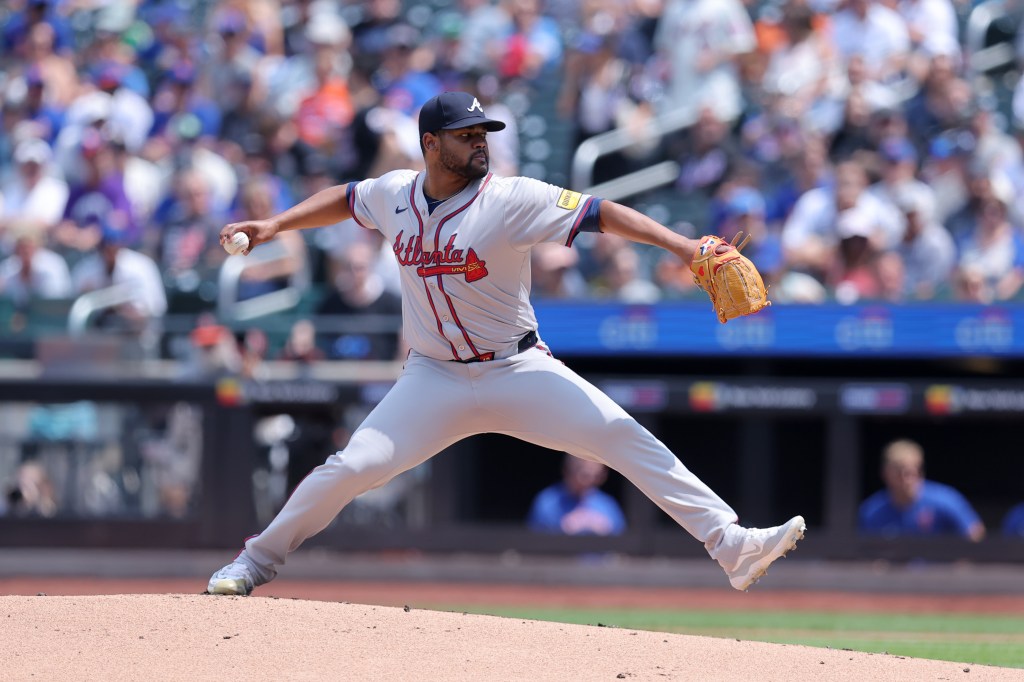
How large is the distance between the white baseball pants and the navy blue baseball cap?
818 mm

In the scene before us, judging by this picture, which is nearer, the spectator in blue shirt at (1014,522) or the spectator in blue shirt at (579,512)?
the spectator in blue shirt at (1014,522)

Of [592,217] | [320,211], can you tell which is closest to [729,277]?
[592,217]

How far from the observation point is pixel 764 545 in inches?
213

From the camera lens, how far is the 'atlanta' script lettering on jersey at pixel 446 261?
5.41 metres

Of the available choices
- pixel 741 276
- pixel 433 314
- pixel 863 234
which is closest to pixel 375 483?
pixel 433 314

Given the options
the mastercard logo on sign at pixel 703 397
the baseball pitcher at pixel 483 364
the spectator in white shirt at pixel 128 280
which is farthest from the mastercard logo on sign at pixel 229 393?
the baseball pitcher at pixel 483 364

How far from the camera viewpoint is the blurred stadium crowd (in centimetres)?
1030

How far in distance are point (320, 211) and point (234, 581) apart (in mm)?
1383

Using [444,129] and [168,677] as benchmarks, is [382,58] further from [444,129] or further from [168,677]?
[168,677]

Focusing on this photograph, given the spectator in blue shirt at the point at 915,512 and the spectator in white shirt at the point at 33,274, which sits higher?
the spectator in white shirt at the point at 33,274

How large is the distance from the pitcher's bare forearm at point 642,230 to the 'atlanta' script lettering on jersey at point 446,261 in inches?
18.3

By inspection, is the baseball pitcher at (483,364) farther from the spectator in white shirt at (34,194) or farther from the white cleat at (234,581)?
the spectator in white shirt at (34,194)

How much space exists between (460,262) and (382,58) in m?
8.08

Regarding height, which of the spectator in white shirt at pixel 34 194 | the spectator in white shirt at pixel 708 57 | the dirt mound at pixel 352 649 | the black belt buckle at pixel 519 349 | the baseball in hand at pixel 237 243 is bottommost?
the dirt mound at pixel 352 649
